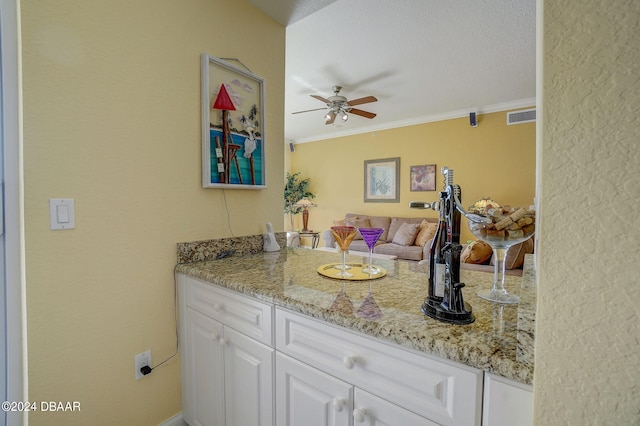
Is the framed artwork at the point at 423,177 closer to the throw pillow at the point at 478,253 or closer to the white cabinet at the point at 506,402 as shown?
the throw pillow at the point at 478,253

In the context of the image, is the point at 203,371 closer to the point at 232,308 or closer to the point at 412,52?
the point at 232,308

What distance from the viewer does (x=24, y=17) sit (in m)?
0.99

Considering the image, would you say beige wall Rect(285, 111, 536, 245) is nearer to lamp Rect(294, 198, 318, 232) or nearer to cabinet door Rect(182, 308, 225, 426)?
lamp Rect(294, 198, 318, 232)

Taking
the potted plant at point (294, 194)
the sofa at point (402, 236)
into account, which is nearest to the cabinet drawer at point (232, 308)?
the sofa at point (402, 236)

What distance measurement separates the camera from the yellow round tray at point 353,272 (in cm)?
116

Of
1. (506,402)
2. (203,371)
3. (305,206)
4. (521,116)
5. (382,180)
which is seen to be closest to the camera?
(506,402)

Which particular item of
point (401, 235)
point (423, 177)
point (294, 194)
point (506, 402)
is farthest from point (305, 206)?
point (506, 402)

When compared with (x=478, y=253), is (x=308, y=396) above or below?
below

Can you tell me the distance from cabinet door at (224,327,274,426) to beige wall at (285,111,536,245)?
4.20 meters

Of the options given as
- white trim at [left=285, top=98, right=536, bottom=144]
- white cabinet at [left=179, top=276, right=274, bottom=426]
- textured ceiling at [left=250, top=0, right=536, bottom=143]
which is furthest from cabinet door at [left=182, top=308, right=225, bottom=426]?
white trim at [left=285, top=98, right=536, bottom=144]

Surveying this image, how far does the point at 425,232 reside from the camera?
181 inches

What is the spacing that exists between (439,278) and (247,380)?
0.80 metres

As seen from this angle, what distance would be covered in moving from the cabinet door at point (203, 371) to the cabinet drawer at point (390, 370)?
0.43 metres

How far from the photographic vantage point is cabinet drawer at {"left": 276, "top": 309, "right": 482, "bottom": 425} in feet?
2.09
